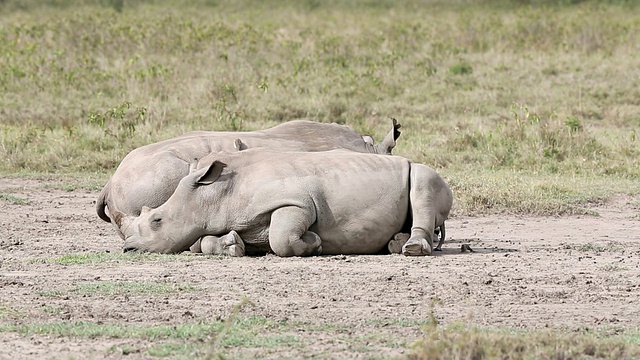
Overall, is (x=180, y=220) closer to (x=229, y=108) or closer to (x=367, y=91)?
(x=229, y=108)

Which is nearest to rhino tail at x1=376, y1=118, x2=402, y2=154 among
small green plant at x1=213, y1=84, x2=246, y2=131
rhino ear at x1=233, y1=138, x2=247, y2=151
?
rhino ear at x1=233, y1=138, x2=247, y2=151

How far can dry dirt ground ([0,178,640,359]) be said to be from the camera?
5930mm

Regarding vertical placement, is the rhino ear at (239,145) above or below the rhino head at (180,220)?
above

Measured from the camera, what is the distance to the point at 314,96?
55.2 ft

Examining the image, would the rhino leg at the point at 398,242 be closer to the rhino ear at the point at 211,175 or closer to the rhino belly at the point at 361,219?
the rhino belly at the point at 361,219

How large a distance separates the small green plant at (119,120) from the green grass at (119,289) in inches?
278

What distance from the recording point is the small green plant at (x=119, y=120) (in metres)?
14.3

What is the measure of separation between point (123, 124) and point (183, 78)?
3.52 metres

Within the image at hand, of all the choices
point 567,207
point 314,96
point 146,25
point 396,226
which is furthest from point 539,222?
point 146,25

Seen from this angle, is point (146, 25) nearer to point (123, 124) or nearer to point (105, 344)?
point (123, 124)

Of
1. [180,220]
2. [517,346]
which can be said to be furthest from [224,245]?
[517,346]

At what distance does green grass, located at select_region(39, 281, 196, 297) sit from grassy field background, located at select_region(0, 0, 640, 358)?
4.53 metres

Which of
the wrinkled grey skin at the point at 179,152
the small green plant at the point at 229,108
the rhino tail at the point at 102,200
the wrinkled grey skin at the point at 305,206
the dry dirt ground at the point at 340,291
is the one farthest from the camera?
the small green plant at the point at 229,108

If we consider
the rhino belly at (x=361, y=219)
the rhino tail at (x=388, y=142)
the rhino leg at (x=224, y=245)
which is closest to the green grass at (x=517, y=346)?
the rhino belly at (x=361, y=219)
